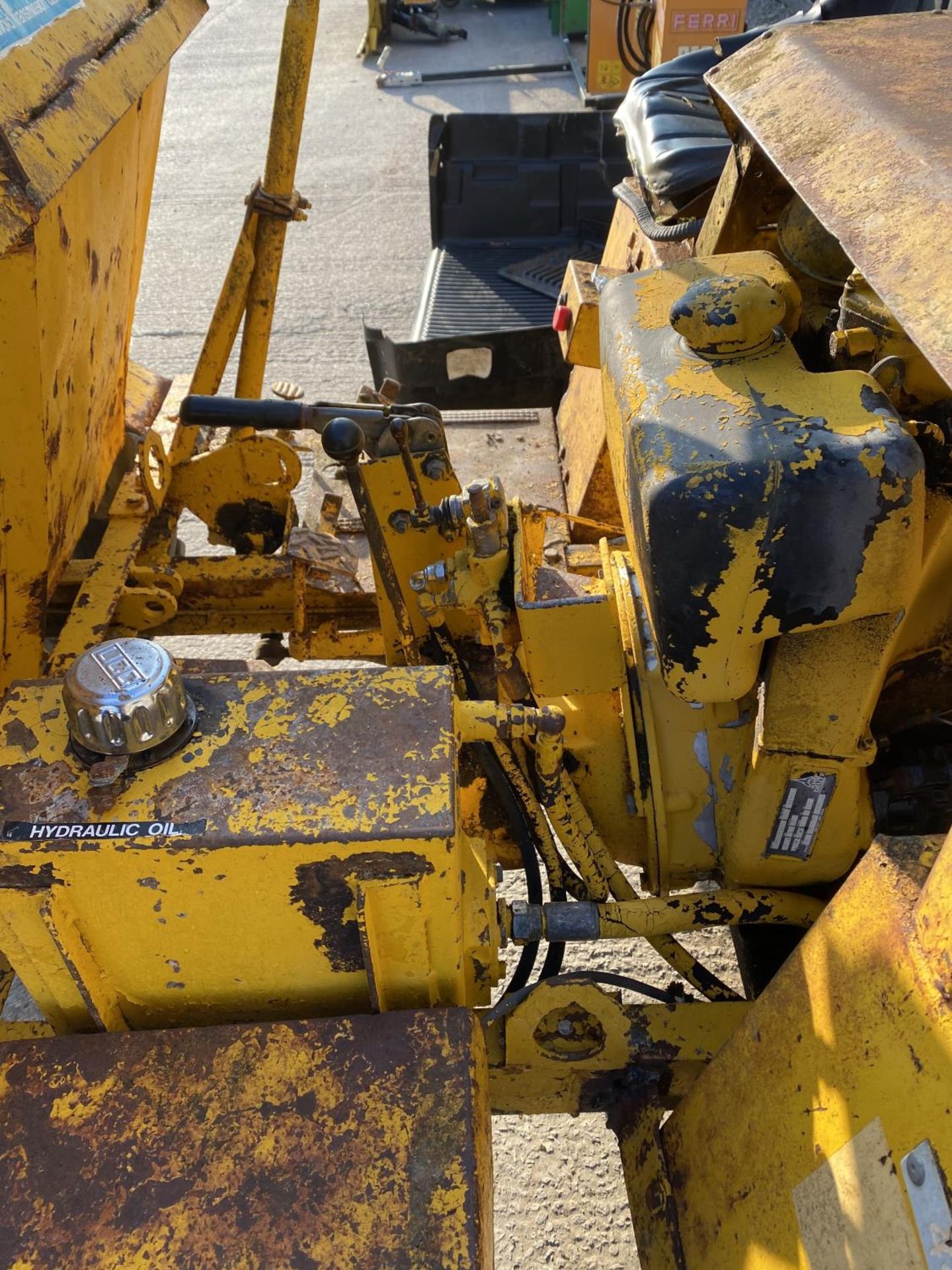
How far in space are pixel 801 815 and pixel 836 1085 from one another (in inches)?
20.3

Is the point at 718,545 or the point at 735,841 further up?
the point at 718,545

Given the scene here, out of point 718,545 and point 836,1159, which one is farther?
point 718,545

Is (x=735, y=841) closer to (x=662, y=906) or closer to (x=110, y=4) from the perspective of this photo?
(x=662, y=906)

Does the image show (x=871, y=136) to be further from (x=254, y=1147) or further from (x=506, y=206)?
(x=506, y=206)

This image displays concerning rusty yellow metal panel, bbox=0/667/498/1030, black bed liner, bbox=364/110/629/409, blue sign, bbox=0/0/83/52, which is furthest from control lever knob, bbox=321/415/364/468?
black bed liner, bbox=364/110/629/409

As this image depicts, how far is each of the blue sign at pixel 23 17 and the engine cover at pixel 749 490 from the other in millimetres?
1117

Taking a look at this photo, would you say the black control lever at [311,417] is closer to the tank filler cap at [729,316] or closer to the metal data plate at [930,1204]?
the tank filler cap at [729,316]

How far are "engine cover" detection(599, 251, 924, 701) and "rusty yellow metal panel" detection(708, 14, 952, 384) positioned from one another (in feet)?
0.57

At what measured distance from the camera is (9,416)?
171cm

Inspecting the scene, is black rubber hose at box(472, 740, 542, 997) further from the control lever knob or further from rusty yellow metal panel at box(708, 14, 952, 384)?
rusty yellow metal panel at box(708, 14, 952, 384)

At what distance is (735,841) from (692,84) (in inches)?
100

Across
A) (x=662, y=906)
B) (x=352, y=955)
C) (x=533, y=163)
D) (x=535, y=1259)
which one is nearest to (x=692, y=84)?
(x=533, y=163)

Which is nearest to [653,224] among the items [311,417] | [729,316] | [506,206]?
[311,417]

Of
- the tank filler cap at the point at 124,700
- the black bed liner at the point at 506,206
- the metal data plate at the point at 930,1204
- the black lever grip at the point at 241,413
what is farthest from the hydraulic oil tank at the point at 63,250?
the black bed liner at the point at 506,206
